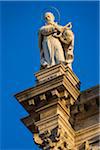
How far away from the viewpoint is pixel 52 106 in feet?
92.4

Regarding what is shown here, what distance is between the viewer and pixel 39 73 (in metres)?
29.4

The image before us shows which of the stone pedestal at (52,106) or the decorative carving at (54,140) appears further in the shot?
the stone pedestal at (52,106)

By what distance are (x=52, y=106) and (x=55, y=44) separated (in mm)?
2945

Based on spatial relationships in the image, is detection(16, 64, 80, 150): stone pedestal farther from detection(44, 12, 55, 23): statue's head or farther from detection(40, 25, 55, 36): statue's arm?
detection(44, 12, 55, 23): statue's head

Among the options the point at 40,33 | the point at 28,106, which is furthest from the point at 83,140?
the point at 40,33

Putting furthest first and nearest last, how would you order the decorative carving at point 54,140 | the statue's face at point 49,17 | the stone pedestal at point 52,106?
the statue's face at point 49,17, the stone pedestal at point 52,106, the decorative carving at point 54,140

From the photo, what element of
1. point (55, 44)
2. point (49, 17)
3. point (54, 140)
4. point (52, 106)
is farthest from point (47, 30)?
point (54, 140)

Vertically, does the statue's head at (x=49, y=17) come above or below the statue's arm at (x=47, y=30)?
above

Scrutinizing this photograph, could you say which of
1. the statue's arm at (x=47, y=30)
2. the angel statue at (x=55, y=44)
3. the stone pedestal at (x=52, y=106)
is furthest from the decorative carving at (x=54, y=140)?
the statue's arm at (x=47, y=30)

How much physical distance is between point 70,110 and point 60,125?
45.9 inches

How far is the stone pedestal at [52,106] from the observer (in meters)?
27.5

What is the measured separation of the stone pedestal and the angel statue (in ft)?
2.34

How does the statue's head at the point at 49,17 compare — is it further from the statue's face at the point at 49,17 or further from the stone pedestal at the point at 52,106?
the stone pedestal at the point at 52,106

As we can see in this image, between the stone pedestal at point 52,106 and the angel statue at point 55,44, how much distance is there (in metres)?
0.71
